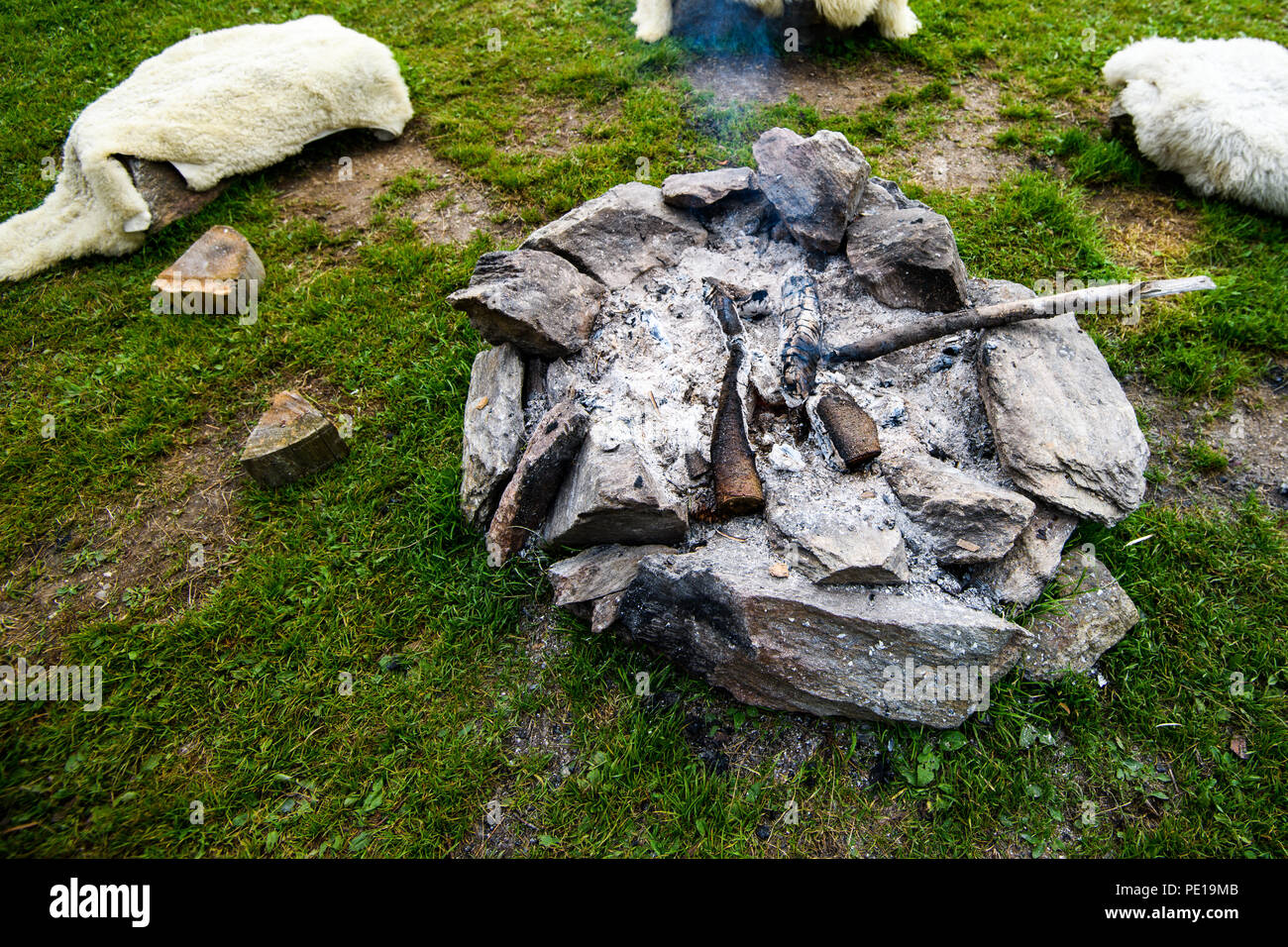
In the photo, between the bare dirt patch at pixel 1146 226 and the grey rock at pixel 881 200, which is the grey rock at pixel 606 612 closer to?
the grey rock at pixel 881 200

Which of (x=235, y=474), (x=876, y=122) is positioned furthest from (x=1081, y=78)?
(x=235, y=474)

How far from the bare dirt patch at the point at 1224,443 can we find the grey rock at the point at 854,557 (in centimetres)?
170

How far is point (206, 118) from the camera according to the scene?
4.71 m

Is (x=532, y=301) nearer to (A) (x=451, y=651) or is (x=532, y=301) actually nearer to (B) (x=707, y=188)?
(B) (x=707, y=188)

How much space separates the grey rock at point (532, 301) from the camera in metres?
3.09

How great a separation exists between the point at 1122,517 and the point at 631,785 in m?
2.30

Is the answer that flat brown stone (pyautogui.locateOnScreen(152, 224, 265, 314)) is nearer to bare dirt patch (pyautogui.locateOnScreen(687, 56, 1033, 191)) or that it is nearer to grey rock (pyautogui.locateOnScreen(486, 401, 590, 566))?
grey rock (pyautogui.locateOnScreen(486, 401, 590, 566))

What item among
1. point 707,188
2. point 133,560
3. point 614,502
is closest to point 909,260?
point 707,188

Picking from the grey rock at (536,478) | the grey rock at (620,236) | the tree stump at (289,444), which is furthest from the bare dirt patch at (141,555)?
the grey rock at (620,236)

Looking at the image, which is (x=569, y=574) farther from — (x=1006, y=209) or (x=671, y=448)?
(x=1006, y=209)

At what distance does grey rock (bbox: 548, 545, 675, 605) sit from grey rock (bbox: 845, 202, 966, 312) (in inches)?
69.9

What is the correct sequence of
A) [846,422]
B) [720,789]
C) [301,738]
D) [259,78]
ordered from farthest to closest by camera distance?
[259,78]
[846,422]
[301,738]
[720,789]

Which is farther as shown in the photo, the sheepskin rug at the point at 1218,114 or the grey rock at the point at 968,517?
the sheepskin rug at the point at 1218,114

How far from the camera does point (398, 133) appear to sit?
5.28m
